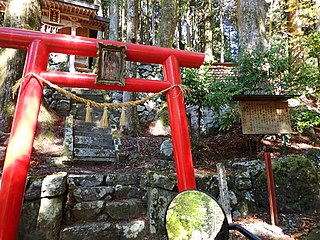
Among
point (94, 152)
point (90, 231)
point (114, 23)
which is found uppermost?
point (114, 23)

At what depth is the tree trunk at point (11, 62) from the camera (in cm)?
526

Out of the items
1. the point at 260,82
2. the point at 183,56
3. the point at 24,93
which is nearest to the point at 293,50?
the point at 260,82

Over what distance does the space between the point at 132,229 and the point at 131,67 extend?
549 centimetres

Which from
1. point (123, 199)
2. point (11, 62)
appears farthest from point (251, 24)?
point (11, 62)

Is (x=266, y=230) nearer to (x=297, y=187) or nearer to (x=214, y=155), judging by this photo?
(x=297, y=187)

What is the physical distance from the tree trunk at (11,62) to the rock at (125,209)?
3.42 meters

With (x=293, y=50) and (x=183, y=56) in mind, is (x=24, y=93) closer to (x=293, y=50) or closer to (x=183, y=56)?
(x=183, y=56)

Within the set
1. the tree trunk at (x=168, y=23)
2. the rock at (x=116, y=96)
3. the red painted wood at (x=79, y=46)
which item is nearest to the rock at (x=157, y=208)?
the red painted wood at (x=79, y=46)

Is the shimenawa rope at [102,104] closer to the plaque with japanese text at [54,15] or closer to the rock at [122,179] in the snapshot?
the rock at [122,179]

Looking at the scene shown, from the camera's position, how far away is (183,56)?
3324 mm

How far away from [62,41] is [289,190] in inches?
161

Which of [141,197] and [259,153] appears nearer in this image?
[141,197]

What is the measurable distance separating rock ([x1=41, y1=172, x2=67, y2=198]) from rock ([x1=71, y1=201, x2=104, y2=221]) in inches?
15.3

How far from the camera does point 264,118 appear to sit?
490 cm
